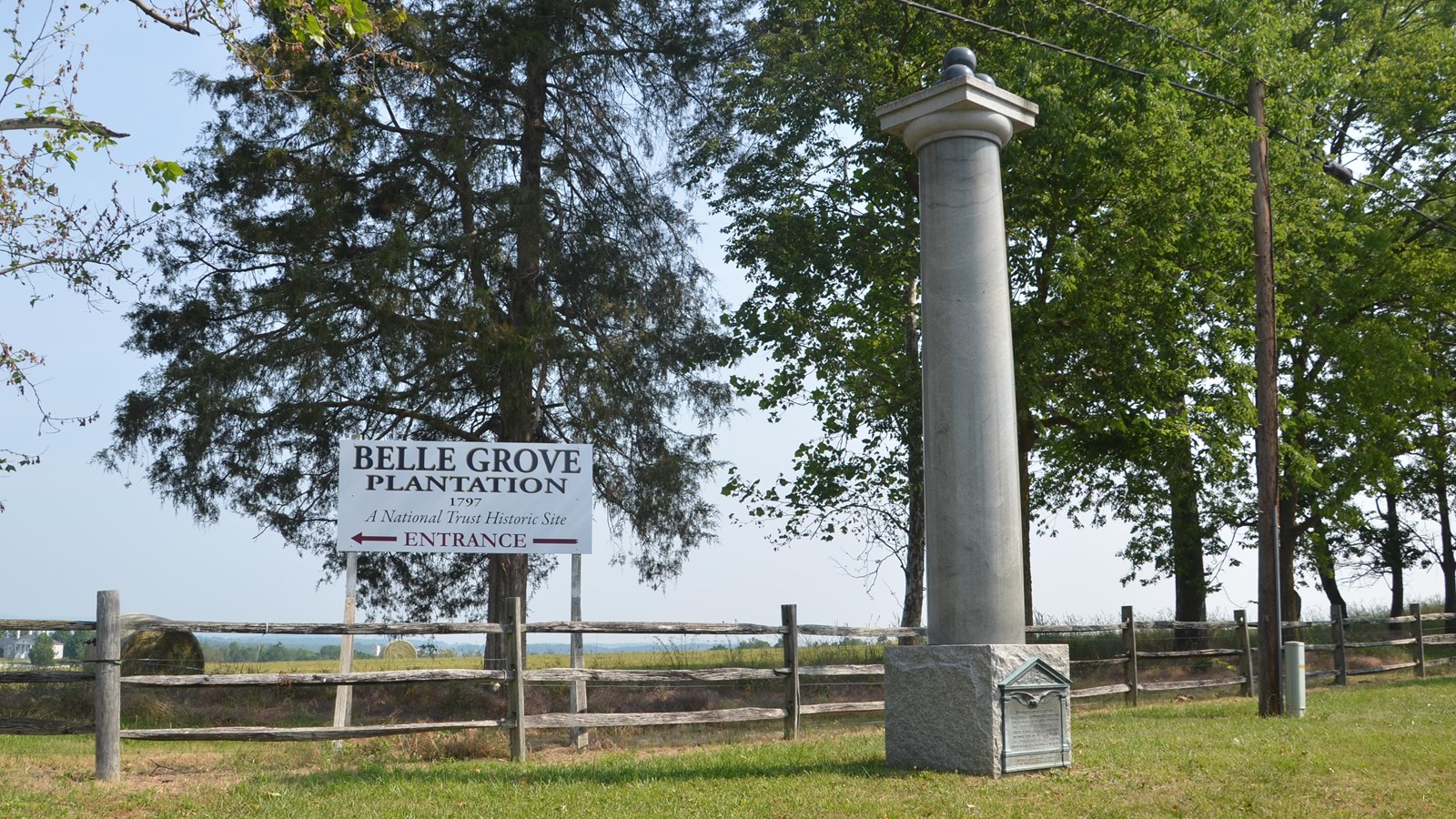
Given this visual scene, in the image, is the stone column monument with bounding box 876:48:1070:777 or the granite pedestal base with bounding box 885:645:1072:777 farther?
the stone column monument with bounding box 876:48:1070:777

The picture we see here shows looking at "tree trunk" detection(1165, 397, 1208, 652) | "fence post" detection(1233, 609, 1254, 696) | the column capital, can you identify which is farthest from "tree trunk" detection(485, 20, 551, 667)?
"tree trunk" detection(1165, 397, 1208, 652)

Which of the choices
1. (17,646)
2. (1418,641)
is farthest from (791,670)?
(1418,641)

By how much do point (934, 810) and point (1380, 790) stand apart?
341 centimetres

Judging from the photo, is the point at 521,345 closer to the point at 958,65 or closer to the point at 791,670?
the point at 791,670

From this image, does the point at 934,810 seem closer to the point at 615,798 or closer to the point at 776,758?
the point at 615,798

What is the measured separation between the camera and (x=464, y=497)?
13477 mm

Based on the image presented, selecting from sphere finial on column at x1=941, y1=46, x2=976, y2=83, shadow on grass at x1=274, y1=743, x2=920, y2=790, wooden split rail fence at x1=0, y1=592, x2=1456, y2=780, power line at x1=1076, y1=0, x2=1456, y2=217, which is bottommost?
shadow on grass at x1=274, y1=743, x2=920, y2=790

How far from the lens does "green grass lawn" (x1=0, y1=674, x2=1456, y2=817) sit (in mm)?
7953

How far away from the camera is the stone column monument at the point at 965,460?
8.74m

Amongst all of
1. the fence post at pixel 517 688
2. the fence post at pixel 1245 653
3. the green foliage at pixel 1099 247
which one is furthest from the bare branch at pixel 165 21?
the fence post at pixel 1245 653

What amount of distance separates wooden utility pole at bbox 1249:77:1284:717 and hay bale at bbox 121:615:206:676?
46.1 ft

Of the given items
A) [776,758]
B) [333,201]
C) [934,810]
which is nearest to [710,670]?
[776,758]

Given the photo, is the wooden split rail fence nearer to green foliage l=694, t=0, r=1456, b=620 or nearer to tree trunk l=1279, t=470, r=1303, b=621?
green foliage l=694, t=0, r=1456, b=620

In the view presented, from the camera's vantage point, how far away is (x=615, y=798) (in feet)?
27.5
